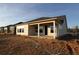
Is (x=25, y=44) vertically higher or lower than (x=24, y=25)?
lower

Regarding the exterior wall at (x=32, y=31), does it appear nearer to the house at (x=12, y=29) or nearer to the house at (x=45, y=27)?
the house at (x=45, y=27)

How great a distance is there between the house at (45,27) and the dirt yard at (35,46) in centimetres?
15

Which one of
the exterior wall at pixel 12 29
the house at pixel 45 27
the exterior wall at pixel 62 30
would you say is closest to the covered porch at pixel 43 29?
the house at pixel 45 27

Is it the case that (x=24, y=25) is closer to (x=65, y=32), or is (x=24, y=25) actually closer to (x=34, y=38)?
(x=34, y=38)

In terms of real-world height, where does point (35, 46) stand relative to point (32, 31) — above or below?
below

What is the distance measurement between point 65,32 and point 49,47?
0.53 metres

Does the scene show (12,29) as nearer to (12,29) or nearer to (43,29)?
(12,29)

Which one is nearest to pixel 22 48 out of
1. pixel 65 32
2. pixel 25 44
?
pixel 25 44

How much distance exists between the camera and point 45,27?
7246 millimetres

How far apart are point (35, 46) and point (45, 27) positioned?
523mm

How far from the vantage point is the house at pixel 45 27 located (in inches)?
280

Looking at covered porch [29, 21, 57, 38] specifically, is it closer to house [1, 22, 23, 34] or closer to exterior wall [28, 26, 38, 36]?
exterior wall [28, 26, 38, 36]

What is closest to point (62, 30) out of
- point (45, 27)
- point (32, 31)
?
point (45, 27)

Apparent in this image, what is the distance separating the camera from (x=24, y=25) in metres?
7.27
